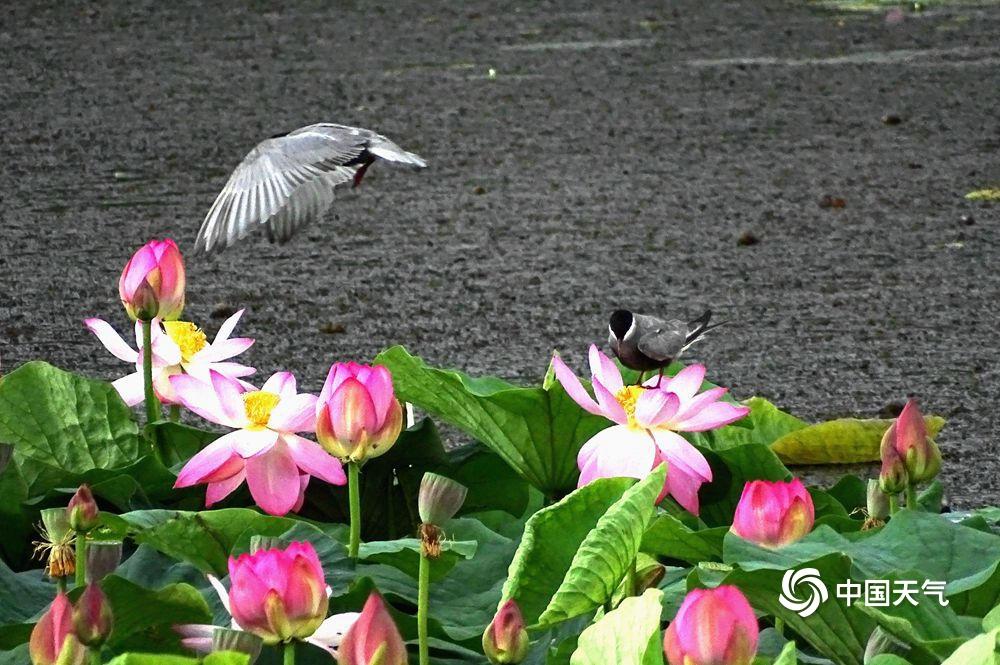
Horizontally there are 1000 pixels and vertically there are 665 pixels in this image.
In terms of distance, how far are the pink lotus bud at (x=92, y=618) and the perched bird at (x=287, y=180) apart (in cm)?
103

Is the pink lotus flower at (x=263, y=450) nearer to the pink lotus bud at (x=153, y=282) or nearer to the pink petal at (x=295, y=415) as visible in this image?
the pink petal at (x=295, y=415)

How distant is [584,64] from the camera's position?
682 centimetres

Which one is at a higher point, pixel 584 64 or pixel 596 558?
pixel 596 558

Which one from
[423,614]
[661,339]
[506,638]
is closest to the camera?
[506,638]

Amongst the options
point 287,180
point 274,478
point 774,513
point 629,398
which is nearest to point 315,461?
point 274,478

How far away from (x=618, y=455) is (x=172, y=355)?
0.56m

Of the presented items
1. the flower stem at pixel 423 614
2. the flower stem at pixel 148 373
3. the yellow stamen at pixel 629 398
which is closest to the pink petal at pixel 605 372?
the yellow stamen at pixel 629 398

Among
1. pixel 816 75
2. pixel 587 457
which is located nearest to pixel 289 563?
pixel 587 457

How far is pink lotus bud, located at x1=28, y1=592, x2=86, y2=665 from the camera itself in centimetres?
89

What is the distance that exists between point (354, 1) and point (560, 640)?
7.64 m

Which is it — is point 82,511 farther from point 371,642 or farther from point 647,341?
point 647,341

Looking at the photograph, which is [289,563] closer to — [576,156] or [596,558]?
[596,558]

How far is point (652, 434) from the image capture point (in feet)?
4.43

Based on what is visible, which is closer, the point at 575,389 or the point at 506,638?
the point at 506,638
